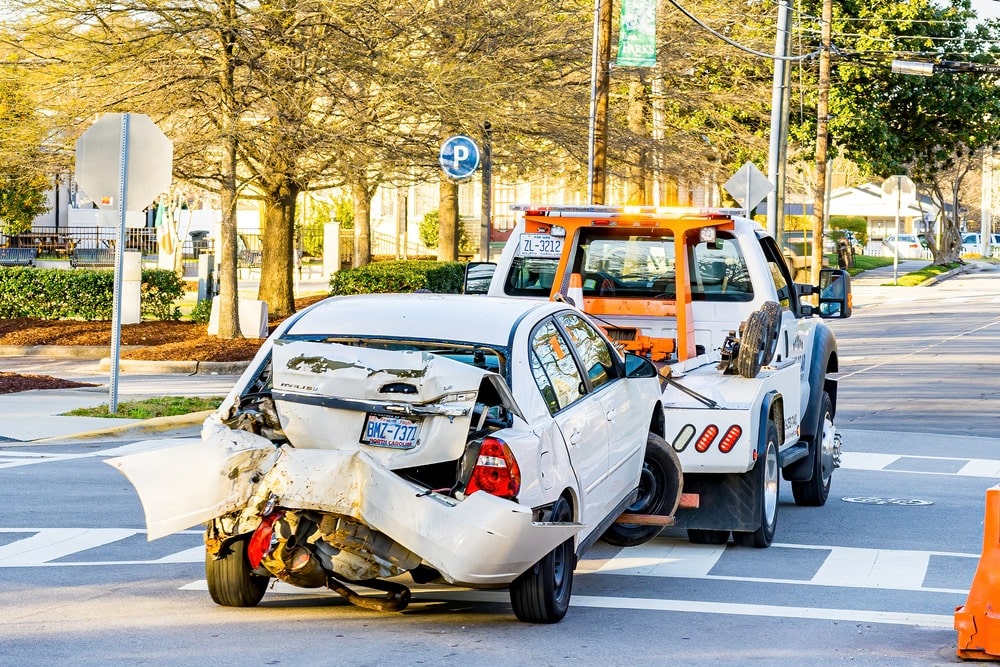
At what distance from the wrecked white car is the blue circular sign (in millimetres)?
14866

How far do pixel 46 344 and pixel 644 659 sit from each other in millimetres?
18567

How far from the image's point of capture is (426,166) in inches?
987

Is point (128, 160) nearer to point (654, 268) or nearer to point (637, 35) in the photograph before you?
point (654, 268)

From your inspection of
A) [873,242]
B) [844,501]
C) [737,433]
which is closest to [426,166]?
[844,501]

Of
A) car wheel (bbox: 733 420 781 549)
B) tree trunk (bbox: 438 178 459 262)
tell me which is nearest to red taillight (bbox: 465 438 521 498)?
car wheel (bbox: 733 420 781 549)

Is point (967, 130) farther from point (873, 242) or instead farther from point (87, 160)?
point (87, 160)

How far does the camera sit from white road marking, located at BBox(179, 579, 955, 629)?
7.66 metres

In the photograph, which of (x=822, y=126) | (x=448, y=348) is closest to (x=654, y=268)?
(x=448, y=348)

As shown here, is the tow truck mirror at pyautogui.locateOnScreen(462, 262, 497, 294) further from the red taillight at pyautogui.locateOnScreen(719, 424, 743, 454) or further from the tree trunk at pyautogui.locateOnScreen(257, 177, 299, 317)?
the tree trunk at pyautogui.locateOnScreen(257, 177, 299, 317)

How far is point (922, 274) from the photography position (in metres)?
56.2

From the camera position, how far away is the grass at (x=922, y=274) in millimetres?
51844

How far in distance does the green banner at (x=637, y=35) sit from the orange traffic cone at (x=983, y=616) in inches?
805

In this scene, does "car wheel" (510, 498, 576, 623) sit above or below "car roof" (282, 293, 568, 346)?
below

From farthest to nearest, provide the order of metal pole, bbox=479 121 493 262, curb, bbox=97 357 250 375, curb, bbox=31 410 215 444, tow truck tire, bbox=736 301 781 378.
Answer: metal pole, bbox=479 121 493 262 < curb, bbox=97 357 250 375 < curb, bbox=31 410 215 444 < tow truck tire, bbox=736 301 781 378
